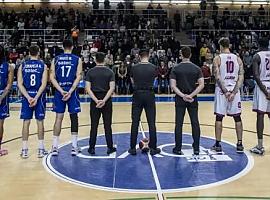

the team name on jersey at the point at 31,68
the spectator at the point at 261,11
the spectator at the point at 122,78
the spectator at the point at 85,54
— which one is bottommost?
the spectator at the point at 122,78

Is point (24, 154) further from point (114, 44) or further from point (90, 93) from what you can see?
point (114, 44)

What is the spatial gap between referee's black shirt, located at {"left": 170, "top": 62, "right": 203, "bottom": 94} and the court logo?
3.77 ft

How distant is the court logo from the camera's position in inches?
225

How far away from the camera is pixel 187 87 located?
7.03 m

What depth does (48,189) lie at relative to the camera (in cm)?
555

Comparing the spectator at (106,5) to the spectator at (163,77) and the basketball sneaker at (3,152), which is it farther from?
the basketball sneaker at (3,152)

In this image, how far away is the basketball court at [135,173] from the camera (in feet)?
17.7

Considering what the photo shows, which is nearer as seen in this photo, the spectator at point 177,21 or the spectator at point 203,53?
the spectator at point 203,53

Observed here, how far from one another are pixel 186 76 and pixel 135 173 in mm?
1863

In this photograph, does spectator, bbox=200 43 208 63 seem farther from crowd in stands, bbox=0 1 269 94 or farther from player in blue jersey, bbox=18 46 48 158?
player in blue jersey, bbox=18 46 48 158

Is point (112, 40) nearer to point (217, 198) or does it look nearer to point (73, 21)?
point (73, 21)

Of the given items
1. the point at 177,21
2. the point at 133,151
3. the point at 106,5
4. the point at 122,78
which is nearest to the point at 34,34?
the point at 106,5

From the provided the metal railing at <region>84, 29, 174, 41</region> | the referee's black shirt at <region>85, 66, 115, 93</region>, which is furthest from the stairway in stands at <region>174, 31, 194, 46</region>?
the referee's black shirt at <region>85, 66, 115, 93</region>

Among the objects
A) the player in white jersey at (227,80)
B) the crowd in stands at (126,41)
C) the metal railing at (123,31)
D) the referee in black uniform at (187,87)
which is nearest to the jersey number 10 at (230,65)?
the player in white jersey at (227,80)
